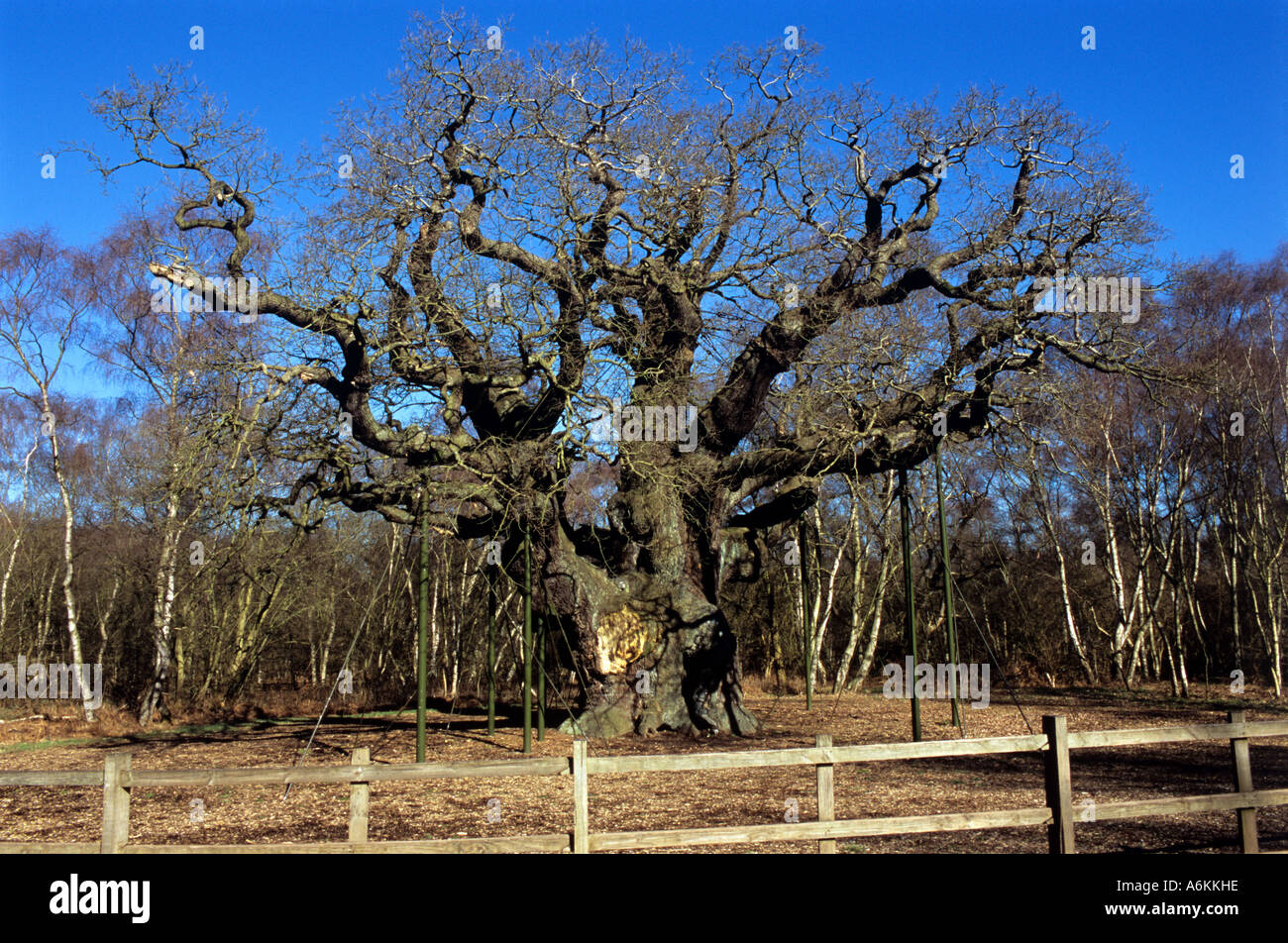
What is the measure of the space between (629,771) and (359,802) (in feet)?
5.61

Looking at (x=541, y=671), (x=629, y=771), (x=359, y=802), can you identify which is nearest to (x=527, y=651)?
(x=541, y=671)

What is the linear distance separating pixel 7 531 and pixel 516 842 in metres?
25.8

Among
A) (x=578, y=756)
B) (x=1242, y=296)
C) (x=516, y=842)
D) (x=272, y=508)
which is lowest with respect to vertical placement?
(x=516, y=842)

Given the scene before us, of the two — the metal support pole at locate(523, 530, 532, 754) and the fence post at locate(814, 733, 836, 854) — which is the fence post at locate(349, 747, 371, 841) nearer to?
the fence post at locate(814, 733, 836, 854)

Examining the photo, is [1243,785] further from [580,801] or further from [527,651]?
[527,651]

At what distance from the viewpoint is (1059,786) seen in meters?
6.16

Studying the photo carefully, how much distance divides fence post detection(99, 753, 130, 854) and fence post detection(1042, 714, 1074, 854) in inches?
236

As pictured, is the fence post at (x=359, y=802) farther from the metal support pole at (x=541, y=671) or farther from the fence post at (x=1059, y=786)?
the metal support pole at (x=541, y=671)

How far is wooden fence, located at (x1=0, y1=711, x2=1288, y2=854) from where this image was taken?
5664 millimetres

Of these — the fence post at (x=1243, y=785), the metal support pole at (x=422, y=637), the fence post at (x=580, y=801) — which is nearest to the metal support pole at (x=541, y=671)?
the metal support pole at (x=422, y=637)
